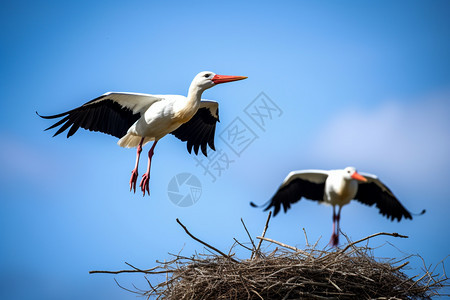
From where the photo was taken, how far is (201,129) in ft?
27.5

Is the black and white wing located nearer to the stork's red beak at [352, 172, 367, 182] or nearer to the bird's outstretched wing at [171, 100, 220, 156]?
the stork's red beak at [352, 172, 367, 182]

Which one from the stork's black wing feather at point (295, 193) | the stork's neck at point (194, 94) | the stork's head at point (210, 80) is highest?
the stork's black wing feather at point (295, 193)

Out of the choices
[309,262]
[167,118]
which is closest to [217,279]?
[309,262]

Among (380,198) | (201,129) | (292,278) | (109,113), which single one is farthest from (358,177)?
(292,278)

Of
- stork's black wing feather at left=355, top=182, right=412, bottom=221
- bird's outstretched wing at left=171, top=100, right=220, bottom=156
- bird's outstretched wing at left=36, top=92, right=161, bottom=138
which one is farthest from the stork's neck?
stork's black wing feather at left=355, top=182, right=412, bottom=221

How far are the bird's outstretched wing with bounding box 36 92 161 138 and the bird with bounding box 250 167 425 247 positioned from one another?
4.64 metres

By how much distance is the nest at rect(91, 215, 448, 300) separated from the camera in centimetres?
455

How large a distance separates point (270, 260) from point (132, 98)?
3277 mm

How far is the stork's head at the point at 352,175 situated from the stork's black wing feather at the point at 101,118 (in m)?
5.65

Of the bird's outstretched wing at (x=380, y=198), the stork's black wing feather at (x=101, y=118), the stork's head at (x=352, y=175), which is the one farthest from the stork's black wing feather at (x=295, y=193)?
the stork's black wing feather at (x=101, y=118)

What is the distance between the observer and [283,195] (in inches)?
476

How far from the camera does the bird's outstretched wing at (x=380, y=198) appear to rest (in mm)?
11898

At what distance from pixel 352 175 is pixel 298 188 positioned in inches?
47.5

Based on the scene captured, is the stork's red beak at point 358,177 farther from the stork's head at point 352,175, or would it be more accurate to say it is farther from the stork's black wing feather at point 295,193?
the stork's black wing feather at point 295,193
